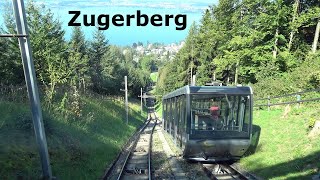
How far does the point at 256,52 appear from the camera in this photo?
3328 cm

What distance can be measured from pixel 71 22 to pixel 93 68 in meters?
60.0

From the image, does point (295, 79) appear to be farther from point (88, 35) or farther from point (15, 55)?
point (88, 35)

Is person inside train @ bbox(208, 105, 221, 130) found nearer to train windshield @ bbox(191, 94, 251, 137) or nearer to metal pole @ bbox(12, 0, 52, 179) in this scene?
train windshield @ bbox(191, 94, 251, 137)

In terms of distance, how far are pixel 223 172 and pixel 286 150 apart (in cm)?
251

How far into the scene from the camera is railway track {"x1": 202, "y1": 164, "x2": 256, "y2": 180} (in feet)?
42.4

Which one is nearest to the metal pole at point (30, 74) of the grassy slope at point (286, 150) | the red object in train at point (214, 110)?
the grassy slope at point (286, 150)

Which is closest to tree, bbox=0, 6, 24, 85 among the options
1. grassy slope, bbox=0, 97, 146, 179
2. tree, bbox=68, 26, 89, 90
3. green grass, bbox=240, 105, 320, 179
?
grassy slope, bbox=0, 97, 146, 179

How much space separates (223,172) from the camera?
556 inches

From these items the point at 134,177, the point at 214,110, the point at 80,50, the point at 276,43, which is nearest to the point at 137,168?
the point at 134,177

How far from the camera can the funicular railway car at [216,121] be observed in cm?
1435

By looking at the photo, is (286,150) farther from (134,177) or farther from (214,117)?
(134,177)

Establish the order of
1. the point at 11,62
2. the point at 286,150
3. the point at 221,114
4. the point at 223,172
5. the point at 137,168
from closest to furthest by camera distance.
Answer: the point at 223,172 < the point at 286,150 < the point at 221,114 < the point at 137,168 < the point at 11,62

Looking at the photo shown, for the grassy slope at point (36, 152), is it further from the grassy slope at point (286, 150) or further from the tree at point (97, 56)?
the tree at point (97, 56)

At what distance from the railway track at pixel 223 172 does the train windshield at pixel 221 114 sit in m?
1.32
